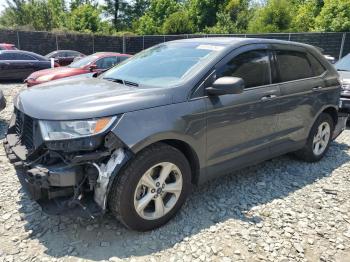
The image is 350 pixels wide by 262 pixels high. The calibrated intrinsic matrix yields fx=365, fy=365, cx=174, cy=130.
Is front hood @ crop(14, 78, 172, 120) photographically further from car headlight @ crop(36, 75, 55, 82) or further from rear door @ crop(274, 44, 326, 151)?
car headlight @ crop(36, 75, 55, 82)

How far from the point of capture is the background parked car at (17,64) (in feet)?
42.9

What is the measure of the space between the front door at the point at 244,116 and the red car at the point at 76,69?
629 cm

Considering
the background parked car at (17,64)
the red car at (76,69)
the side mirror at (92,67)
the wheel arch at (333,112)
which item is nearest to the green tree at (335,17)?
the red car at (76,69)

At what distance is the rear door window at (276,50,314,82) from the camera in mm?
4406

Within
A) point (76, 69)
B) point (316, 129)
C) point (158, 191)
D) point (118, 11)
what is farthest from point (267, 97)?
point (118, 11)

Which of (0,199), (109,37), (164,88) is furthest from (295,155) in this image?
(109,37)

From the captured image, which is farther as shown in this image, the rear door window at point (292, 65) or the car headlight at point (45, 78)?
the car headlight at point (45, 78)

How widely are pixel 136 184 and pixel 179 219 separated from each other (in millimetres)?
735

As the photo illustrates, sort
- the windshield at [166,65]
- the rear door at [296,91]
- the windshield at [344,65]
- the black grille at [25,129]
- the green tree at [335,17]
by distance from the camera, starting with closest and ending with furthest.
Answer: the black grille at [25,129], the windshield at [166,65], the rear door at [296,91], the windshield at [344,65], the green tree at [335,17]

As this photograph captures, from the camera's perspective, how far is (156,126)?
3111mm

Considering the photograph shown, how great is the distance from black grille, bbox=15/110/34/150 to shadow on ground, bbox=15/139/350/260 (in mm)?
748

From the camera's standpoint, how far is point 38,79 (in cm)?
982

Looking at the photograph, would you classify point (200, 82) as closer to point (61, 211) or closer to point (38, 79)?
point (61, 211)

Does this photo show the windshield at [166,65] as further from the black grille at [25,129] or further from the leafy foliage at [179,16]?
the leafy foliage at [179,16]
